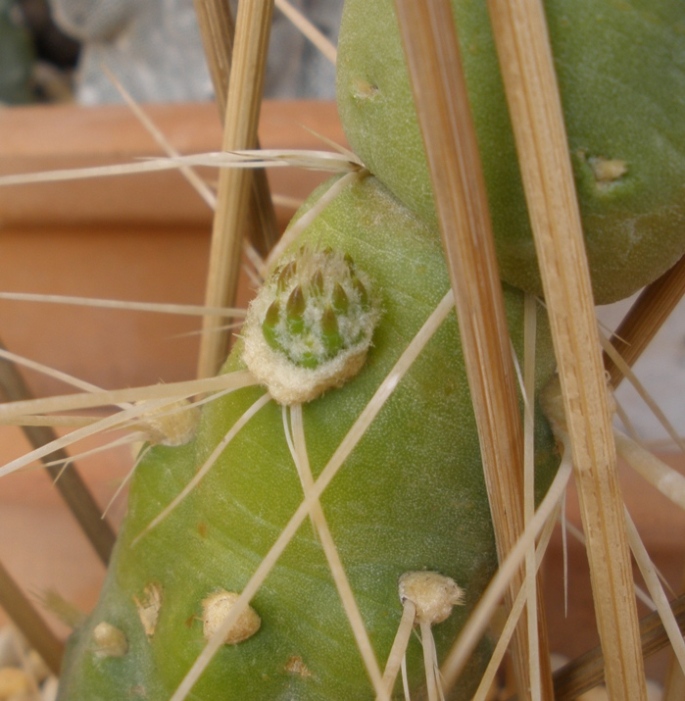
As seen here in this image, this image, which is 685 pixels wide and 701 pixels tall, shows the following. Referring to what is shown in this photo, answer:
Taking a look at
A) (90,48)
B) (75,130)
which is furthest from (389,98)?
(90,48)

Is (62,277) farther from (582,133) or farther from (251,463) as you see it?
(582,133)

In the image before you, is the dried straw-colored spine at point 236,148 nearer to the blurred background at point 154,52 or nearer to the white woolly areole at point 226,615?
the white woolly areole at point 226,615

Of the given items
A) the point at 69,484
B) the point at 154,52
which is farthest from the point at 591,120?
the point at 154,52

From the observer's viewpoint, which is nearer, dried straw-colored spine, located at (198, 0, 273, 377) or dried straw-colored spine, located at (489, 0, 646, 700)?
dried straw-colored spine, located at (489, 0, 646, 700)

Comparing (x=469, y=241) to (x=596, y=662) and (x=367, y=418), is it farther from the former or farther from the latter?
(x=596, y=662)

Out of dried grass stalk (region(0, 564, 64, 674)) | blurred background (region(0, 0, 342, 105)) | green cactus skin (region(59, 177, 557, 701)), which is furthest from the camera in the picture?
blurred background (region(0, 0, 342, 105))

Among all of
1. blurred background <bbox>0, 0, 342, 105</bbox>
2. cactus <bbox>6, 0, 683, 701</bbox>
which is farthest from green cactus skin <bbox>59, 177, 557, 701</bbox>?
blurred background <bbox>0, 0, 342, 105</bbox>

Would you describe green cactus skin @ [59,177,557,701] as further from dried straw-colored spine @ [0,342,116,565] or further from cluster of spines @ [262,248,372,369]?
dried straw-colored spine @ [0,342,116,565]
